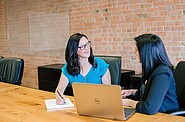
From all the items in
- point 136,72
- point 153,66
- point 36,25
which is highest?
point 36,25

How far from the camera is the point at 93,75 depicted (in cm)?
242

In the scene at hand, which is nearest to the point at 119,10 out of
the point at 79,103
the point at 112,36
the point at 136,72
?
the point at 112,36

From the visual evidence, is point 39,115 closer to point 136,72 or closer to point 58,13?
point 136,72

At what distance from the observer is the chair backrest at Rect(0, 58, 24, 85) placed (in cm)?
332

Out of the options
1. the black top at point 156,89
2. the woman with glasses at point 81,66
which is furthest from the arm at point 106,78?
the black top at point 156,89

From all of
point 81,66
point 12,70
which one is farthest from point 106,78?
point 12,70

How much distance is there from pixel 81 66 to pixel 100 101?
0.94 meters

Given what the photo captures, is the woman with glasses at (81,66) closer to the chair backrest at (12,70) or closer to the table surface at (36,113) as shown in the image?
the table surface at (36,113)

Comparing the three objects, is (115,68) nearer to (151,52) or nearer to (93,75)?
(93,75)

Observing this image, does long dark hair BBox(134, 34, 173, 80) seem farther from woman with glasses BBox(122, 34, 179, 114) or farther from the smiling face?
the smiling face

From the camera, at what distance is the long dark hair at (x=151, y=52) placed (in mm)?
1817

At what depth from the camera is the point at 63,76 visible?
240 cm

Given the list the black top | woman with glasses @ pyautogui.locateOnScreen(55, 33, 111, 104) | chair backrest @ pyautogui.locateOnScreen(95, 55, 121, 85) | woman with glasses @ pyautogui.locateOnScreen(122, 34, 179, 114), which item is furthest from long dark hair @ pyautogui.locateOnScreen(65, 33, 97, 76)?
the black top

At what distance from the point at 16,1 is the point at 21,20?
43 centimetres
